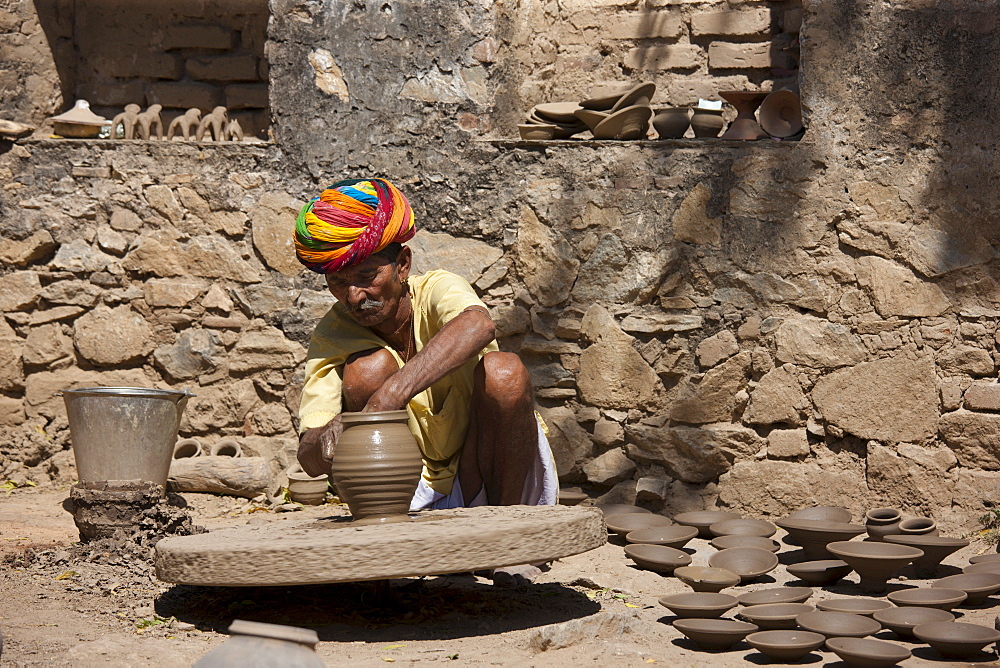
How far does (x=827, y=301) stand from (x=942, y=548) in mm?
1214

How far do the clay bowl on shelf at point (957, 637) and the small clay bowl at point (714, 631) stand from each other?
443mm

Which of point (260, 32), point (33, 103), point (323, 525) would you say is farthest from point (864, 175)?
point (33, 103)

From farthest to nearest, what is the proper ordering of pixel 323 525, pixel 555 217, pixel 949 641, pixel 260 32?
pixel 260 32 < pixel 555 217 < pixel 323 525 < pixel 949 641

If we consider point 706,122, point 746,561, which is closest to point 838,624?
point 746,561

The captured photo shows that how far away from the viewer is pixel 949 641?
2.59m

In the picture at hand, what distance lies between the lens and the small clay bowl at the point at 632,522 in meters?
3.97

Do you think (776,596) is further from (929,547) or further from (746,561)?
(929,547)

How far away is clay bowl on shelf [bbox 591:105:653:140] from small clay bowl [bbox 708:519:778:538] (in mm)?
1793

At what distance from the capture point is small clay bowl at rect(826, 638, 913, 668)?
252 cm

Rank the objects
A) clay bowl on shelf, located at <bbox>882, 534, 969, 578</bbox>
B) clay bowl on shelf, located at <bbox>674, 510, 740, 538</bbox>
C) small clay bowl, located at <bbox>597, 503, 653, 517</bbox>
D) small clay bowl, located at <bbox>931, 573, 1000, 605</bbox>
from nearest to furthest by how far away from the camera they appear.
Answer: small clay bowl, located at <bbox>931, 573, 1000, 605</bbox>, clay bowl on shelf, located at <bbox>882, 534, 969, 578</bbox>, clay bowl on shelf, located at <bbox>674, 510, 740, 538</bbox>, small clay bowl, located at <bbox>597, 503, 653, 517</bbox>

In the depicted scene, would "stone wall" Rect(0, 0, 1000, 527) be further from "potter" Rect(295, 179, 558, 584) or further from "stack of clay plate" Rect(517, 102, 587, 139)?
"potter" Rect(295, 179, 558, 584)

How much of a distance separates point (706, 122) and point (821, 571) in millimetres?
Result: 2136

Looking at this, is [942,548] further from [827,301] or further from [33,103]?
[33,103]

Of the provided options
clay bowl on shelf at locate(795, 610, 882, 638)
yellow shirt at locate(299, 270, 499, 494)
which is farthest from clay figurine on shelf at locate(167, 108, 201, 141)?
clay bowl on shelf at locate(795, 610, 882, 638)
